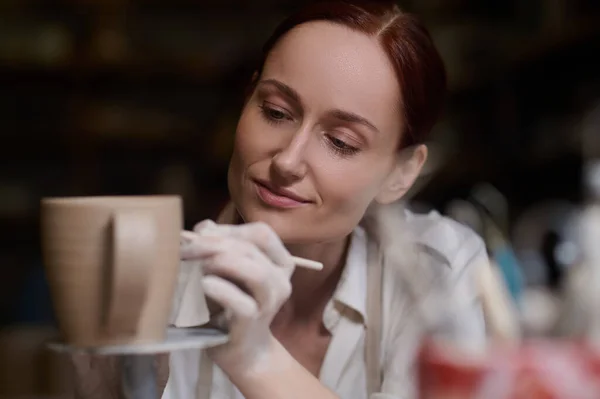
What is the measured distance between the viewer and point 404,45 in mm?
861

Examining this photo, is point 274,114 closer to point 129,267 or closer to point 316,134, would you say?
point 316,134

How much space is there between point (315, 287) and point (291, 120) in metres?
0.30

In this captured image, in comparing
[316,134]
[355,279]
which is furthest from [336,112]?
[355,279]

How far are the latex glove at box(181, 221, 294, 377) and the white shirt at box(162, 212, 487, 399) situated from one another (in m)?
0.23

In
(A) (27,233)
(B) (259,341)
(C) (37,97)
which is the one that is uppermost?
(B) (259,341)

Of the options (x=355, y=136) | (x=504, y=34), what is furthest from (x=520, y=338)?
(x=504, y=34)

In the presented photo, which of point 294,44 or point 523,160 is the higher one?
point 294,44

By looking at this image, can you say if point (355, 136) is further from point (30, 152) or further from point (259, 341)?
point (30, 152)

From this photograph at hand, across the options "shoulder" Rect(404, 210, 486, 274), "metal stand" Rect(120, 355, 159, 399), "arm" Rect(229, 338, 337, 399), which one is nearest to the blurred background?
"shoulder" Rect(404, 210, 486, 274)

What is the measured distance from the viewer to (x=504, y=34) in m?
2.88

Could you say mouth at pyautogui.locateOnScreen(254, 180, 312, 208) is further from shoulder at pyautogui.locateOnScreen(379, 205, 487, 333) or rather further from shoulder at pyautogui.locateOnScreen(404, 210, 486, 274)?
shoulder at pyautogui.locateOnScreen(404, 210, 486, 274)

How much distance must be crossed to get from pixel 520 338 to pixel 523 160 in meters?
2.07

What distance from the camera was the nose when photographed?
777 millimetres

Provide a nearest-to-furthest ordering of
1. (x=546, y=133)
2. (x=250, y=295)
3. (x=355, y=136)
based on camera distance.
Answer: (x=250, y=295) → (x=355, y=136) → (x=546, y=133)
